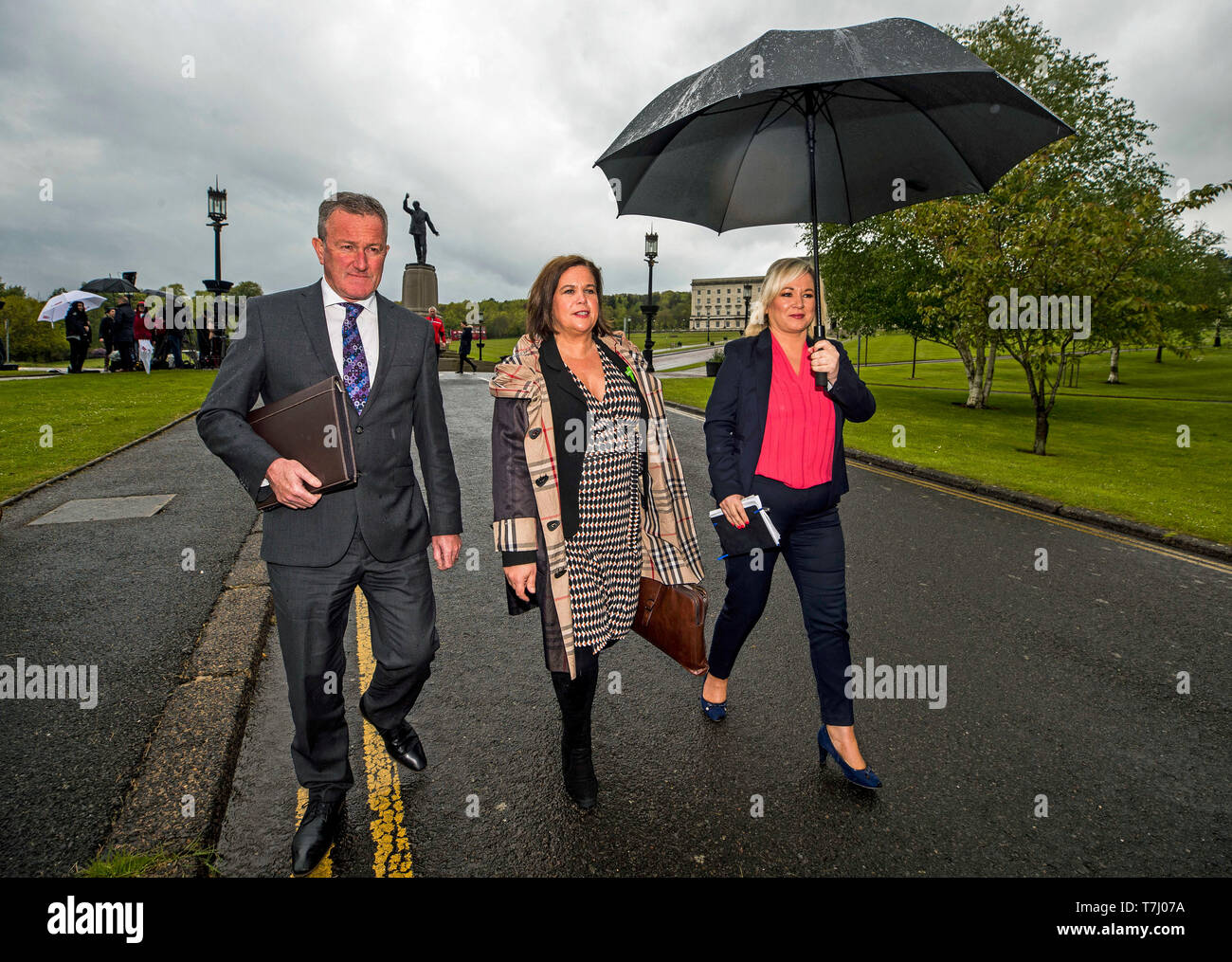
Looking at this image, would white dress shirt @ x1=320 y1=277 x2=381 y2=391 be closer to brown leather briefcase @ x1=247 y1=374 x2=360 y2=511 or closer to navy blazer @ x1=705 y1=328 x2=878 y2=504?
brown leather briefcase @ x1=247 y1=374 x2=360 y2=511

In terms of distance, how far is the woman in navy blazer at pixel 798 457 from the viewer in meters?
3.05

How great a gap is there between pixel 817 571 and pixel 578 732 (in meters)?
1.26

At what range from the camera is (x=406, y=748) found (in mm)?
3045

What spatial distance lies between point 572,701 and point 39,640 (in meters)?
3.48

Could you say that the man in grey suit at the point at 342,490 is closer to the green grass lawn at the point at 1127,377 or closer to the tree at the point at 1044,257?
the tree at the point at 1044,257

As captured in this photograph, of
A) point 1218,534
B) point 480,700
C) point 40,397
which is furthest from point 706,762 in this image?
point 40,397

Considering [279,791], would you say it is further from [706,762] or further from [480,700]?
[706,762]

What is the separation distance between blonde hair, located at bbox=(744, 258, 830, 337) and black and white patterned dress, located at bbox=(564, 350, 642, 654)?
73cm

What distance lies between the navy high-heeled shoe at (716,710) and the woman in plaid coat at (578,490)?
0.86 meters

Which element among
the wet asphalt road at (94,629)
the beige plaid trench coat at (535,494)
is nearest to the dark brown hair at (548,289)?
the beige plaid trench coat at (535,494)

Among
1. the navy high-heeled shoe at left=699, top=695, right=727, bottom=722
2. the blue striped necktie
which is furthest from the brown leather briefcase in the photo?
the navy high-heeled shoe at left=699, top=695, right=727, bottom=722

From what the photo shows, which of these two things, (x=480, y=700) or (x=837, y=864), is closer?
(x=837, y=864)

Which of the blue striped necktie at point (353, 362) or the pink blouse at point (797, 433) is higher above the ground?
the blue striped necktie at point (353, 362)

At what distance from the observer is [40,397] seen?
51.0 ft
